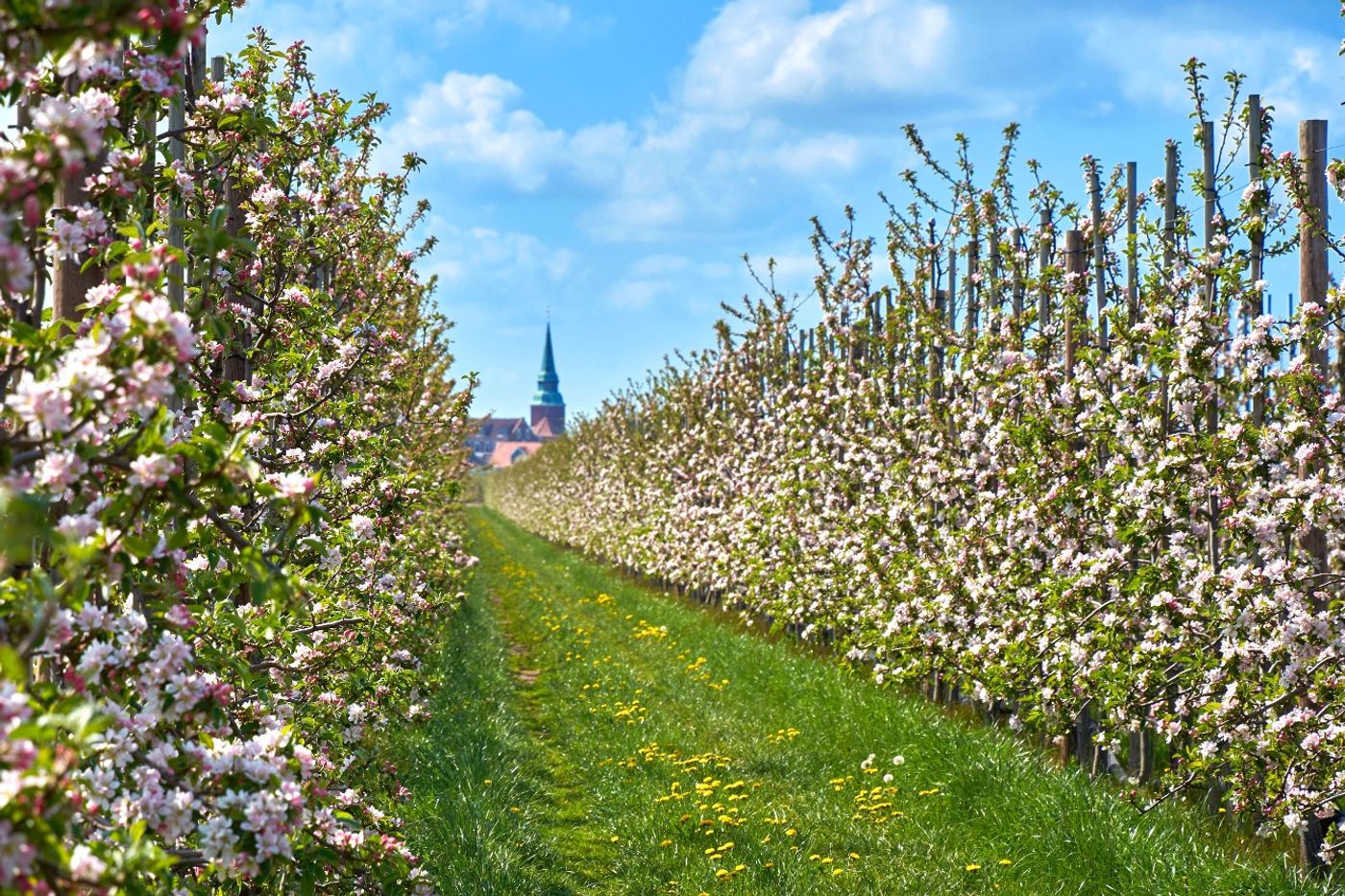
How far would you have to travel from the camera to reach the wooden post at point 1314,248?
208 inches

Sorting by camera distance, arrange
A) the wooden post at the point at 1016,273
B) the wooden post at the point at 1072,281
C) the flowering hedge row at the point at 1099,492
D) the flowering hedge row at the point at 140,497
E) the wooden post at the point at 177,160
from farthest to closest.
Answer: the wooden post at the point at 1016,273 → the wooden post at the point at 1072,281 → the flowering hedge row at the point at 1099,492 → the wooden post at the point at 177,160 → the flowering hedge row at the point at 140,497

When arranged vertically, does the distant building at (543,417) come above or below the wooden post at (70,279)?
above

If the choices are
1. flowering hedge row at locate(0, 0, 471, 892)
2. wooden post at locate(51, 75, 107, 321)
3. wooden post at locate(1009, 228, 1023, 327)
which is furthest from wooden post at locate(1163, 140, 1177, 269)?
wooden post at locate(51, 75, 107, 321)

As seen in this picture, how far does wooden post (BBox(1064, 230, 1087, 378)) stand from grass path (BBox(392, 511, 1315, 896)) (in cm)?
266

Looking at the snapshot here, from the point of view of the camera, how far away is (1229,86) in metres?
6.07

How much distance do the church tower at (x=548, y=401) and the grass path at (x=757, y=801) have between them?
433 ft

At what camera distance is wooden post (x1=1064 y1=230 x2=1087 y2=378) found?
22.9 feet

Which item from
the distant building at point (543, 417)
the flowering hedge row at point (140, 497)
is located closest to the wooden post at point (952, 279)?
the flowering hedge row at point (140, 497)

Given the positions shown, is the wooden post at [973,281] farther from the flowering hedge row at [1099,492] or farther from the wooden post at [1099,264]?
the wooden post at [1099,264]

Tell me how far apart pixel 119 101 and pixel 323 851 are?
189 cm

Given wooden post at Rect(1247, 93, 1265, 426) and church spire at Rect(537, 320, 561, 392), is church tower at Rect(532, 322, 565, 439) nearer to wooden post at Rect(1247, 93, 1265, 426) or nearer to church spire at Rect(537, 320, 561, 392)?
church spire at Rect(537, 320, 561, 392)

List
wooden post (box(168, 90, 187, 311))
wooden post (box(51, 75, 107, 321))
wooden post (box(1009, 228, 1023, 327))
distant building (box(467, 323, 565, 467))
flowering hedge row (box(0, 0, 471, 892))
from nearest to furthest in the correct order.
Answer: flowering hedge row (box(0, 0, 471, 892)) → wooden post (box(51, 75, 107, 321)) → wooden post (box(168, 90, 187, 311)) → wooden post (box(1009, 228, 1023, 327)) → distant building (box(467, 323, 565, 467))

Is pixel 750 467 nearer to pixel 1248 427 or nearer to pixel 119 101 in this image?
pixel 1248 427

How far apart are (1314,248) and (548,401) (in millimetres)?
139116
